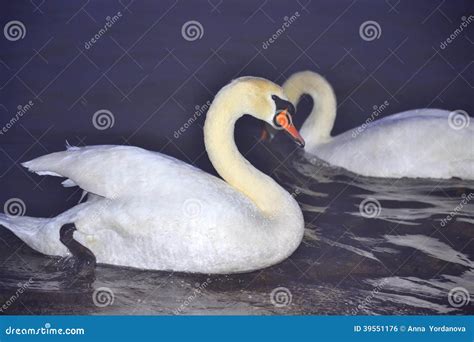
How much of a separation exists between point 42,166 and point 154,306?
1.38m

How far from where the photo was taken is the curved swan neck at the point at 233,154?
521cm

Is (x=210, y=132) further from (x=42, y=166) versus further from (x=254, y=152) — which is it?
(x=254, y=152)

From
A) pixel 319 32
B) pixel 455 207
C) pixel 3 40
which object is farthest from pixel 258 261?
pixel 319 32

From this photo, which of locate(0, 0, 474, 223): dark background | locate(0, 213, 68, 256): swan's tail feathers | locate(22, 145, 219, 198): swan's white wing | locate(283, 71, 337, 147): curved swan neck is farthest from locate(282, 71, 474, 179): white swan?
locate(0, 213, 68, 256): swan's tail feathers

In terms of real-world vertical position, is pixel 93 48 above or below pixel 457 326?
below

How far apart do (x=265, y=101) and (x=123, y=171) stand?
41.6 inches

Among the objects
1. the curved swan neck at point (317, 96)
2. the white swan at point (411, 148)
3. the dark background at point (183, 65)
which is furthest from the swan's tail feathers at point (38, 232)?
the curved swan neck at point (317, 96)

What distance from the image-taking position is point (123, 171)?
206 inches

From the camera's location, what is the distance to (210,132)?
5.25 m

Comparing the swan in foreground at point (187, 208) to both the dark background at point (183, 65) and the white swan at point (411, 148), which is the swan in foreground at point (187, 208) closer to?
the dark background at point (183, 65)

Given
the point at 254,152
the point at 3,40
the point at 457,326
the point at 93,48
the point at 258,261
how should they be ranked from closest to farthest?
1. the point at 457,326
2. the point at 258,261
3. the point at 254,152
4. the point at 3,40
5. the point at 93,48

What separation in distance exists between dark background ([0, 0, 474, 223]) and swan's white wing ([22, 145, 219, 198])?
1.48m

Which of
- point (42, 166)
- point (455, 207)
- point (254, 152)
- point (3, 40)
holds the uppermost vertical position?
point (455, 207)

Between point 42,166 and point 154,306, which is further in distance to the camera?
point 42,166
